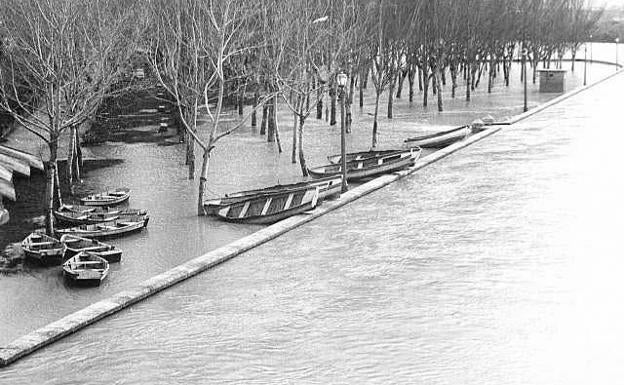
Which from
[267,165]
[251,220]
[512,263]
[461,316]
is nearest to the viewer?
[461,316]

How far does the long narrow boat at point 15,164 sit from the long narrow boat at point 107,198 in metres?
6.97

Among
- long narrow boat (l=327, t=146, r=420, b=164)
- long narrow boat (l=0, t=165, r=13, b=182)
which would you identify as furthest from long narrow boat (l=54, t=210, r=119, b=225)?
long narrow boat (l=327, t=146, r=420, b=164)

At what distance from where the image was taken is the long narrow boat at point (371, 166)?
37.3 meters

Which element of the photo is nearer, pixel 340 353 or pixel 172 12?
pixel 340 353

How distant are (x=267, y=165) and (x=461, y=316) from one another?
2326cm

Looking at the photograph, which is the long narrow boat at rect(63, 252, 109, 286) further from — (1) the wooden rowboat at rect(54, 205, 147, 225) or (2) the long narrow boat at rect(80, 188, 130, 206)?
(2) the long narrow boat at rect(80, 188, 130, 206)

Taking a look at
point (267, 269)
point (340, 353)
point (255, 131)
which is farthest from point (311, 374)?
point (255, 131)

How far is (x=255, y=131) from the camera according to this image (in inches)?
2078

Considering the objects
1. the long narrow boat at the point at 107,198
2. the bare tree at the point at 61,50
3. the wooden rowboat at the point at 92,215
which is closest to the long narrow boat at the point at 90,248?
the bare tree at the point at 61,50

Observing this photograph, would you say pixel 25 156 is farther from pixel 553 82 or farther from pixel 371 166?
pixel 553 82

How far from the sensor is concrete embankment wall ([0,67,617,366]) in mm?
18328

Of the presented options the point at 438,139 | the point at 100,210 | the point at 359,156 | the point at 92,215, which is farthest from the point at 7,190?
the point at 438,139

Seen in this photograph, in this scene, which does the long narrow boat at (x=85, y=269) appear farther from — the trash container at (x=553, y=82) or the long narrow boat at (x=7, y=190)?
the trash container at (x=553, y=82)

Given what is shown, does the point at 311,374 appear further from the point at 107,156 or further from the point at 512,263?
the point at 107,156
